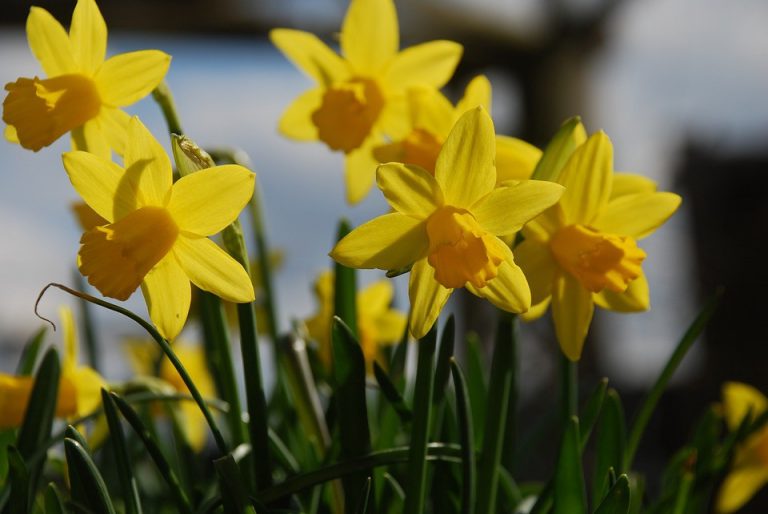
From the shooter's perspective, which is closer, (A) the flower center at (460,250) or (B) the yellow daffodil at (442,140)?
(A) the flower center at (460,250)

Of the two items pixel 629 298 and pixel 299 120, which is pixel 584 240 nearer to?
pixel 629 298

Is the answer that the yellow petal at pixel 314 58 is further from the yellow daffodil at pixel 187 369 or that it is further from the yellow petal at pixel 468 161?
the yellow daffodil at pixel 187 369

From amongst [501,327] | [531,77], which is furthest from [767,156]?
[501,327]

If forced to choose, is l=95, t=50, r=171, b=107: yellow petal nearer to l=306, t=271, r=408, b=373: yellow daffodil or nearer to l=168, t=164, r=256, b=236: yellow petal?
l=168, t=164, r=256, b=236: yellow petal

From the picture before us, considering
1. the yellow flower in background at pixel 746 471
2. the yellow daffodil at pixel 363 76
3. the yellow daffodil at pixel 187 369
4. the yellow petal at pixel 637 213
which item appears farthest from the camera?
the yellow daffodil at pixel 187 369

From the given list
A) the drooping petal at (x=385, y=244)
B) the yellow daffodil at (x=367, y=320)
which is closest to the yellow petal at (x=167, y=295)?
the drooping petal at (x=385, y=244)

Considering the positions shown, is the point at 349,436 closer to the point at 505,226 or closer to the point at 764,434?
the point at 505,226
